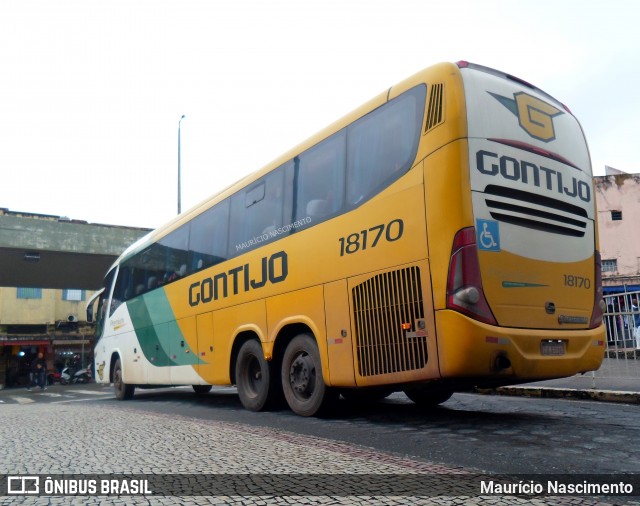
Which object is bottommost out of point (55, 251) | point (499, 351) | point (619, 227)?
point (499, 351)

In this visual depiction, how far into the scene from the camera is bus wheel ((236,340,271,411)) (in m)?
8.05

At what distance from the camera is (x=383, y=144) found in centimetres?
638

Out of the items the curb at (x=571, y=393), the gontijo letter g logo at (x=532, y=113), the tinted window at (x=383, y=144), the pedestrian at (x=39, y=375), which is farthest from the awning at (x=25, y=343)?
the gontijo letter g logo at (x=532, y=113)

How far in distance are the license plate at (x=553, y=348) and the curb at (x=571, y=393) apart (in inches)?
105

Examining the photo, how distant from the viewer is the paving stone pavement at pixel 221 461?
11.3ft

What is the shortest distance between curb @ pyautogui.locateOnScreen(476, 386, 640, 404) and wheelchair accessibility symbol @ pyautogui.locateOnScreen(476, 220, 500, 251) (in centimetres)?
385

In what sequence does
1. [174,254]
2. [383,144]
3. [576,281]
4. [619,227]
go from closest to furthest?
[576,281]
[383,144]
[174,254]
[619,227]

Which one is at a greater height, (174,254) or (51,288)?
(51,288)

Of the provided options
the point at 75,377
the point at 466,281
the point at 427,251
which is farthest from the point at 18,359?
the point at 466,281

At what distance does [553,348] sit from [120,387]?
10.9 metres

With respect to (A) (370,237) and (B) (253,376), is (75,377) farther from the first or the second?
(A) (370,237)

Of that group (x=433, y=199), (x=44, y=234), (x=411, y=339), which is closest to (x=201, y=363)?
(x=411, y=339)

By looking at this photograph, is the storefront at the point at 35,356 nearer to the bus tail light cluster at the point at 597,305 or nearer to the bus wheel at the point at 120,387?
the bus wheel at the point at 120,387

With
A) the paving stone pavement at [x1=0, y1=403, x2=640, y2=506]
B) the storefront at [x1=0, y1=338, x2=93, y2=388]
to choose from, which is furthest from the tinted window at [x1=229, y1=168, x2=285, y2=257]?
the storefront at [x1=0, y1=338, x2=93, y2=388]
